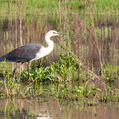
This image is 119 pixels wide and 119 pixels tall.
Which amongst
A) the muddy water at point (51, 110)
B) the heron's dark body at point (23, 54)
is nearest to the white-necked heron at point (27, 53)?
the heron's dark body at point (23, 54)

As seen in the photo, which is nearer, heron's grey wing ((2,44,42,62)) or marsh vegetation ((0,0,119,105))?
marsh vegetation ((0,0,119,105))

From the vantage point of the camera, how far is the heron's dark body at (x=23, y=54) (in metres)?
10.3

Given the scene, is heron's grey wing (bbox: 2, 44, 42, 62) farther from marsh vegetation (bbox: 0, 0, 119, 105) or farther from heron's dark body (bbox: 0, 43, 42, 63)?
marsh vegetation (bbox: 0, 0, 119, 105)

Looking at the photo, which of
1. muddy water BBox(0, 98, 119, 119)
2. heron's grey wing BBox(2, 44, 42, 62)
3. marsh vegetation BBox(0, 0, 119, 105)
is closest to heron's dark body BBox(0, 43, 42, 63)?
heron's grey wing BBox(2, 44, 42, 62)

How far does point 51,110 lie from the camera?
7.29 meters

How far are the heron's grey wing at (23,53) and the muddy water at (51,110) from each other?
239 cm

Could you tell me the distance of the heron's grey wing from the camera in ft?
33.7

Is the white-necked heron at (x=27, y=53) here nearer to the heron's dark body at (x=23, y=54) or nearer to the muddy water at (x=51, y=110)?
the heron's dark body at (x=23, y=54)

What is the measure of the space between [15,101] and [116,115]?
1.90 meters

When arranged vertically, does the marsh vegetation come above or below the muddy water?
above

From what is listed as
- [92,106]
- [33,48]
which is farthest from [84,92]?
[33,48]

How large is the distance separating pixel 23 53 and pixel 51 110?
10.5 feet

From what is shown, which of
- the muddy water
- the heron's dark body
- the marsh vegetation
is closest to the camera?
the muddy water

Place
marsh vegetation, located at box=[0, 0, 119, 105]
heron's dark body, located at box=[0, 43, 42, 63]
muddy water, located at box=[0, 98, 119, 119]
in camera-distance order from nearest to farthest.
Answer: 1. muddy water, located at box=[0, 98, 119, 119]
2. marsh vegetation, located at box=[0, 0, 119, 105]
3. heron's dark body, located at box=[0, 43, 42, 63]
